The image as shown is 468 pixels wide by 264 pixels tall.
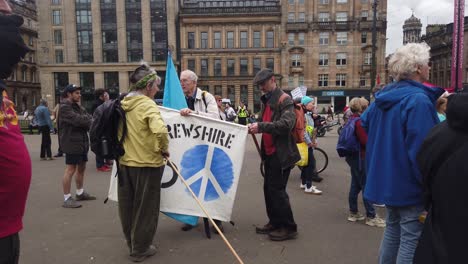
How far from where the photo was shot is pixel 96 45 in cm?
5747

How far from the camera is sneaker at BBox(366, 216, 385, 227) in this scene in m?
4.76

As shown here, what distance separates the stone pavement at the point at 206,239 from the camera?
3846 millimetres

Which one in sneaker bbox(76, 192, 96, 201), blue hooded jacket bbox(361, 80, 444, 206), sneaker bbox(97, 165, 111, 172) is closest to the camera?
blue hooded jacket bbox(361, 80, 444, 206)

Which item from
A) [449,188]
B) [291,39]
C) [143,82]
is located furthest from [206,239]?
[291,39]

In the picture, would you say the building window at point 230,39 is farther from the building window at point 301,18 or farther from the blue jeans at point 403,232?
the blue jeans at point 403,232

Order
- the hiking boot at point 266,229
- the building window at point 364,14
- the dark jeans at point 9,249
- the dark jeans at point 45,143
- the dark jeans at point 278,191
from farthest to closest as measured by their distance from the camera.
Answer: the building window at point 364,14
the dark jeans at point 45,143
the hiking boot at point 266,229
the dark jeans at point 278,191
the dark jeans at point 9,249

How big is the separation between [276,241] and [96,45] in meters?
59.8

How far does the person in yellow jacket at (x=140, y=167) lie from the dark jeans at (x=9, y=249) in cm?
172

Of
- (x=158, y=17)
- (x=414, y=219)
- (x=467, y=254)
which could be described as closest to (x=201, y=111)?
(x=414, y=219)

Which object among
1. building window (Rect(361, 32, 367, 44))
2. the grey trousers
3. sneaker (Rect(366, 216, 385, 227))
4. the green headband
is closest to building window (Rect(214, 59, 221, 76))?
building window (Rect(361, 32, 367, 44))

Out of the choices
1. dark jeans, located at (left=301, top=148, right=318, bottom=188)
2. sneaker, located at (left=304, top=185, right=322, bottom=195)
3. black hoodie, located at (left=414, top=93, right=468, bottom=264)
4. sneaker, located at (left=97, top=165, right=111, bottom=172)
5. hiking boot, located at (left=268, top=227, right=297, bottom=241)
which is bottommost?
sneaker, located at (left=97, top=165, right=111, bottom=172)

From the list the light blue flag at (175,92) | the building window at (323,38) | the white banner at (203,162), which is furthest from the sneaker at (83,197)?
the building window at (323,38)

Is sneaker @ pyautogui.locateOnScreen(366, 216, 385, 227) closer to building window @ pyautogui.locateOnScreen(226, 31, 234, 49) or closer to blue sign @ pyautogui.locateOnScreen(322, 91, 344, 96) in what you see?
blue sign @ pyautogui.locateOnScreen(322, 91, 344, 96)

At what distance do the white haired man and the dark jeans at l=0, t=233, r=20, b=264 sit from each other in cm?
250
